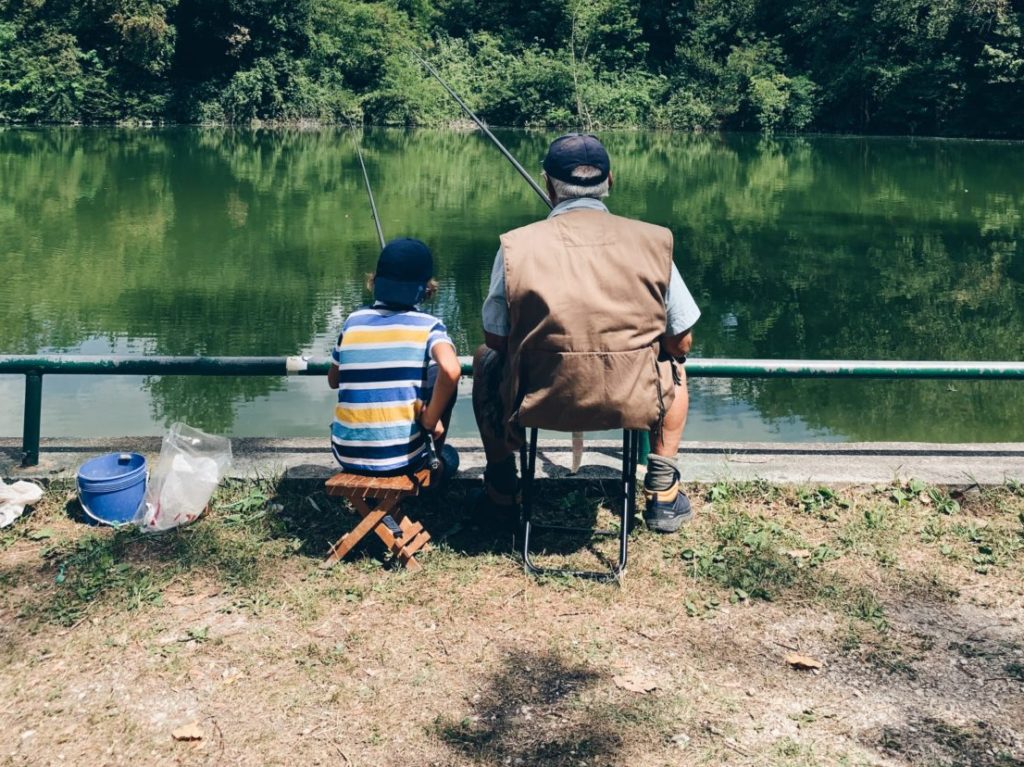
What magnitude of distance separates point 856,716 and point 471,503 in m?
1.55

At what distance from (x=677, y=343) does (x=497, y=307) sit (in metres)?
0.59

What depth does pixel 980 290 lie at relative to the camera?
1264cm

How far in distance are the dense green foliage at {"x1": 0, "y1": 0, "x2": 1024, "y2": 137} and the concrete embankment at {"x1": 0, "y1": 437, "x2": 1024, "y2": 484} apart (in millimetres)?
32167

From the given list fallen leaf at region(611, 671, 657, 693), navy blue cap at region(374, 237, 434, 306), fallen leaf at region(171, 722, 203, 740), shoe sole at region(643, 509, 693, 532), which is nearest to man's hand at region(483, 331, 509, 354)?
navy blue cap at region(374, 237, 434, 306)

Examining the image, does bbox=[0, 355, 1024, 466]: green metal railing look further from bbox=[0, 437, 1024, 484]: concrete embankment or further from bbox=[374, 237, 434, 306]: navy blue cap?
bbox=[374, 237, 434, 306]: navy blue cap

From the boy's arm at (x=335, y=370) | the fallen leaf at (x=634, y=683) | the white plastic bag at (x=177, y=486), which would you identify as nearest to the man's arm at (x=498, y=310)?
the boy's arm at (x=335, y=370)

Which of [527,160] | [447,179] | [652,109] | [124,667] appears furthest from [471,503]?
[652,109]

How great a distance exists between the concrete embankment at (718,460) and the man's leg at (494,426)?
42cm

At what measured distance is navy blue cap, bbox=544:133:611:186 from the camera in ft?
10.9

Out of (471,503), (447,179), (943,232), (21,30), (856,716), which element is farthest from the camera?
(21,30)

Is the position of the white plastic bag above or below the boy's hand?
below

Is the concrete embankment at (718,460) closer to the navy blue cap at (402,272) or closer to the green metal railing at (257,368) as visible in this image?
the green metal railing at (257,368)

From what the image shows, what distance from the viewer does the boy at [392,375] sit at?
336cm

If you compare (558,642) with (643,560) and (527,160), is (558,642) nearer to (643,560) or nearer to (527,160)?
(643,560)
